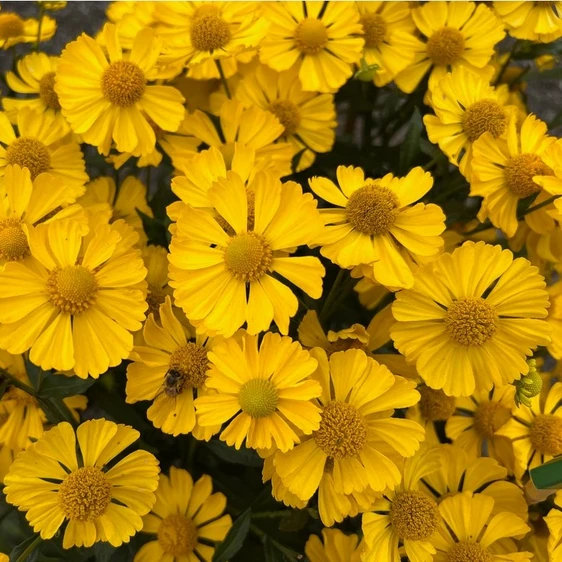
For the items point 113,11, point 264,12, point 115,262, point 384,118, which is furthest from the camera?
point 384,118

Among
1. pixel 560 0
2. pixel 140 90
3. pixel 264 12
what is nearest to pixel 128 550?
pixel 140 90

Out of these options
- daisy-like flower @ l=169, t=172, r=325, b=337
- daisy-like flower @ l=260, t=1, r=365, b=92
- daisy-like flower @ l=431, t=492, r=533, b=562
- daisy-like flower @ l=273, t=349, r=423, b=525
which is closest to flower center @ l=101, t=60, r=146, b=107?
daisy-like flower @ l=260, t=1, r=365, b=92

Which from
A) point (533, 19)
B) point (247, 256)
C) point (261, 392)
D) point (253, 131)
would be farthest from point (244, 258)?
point (533, 19)

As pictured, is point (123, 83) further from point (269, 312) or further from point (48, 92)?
point (269, 312)

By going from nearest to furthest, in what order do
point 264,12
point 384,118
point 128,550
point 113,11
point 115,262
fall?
point 115,262 < point 128,550 < point 264,12 < point 113,11 < point 384,118

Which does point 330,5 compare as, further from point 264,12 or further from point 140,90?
point 140,90
